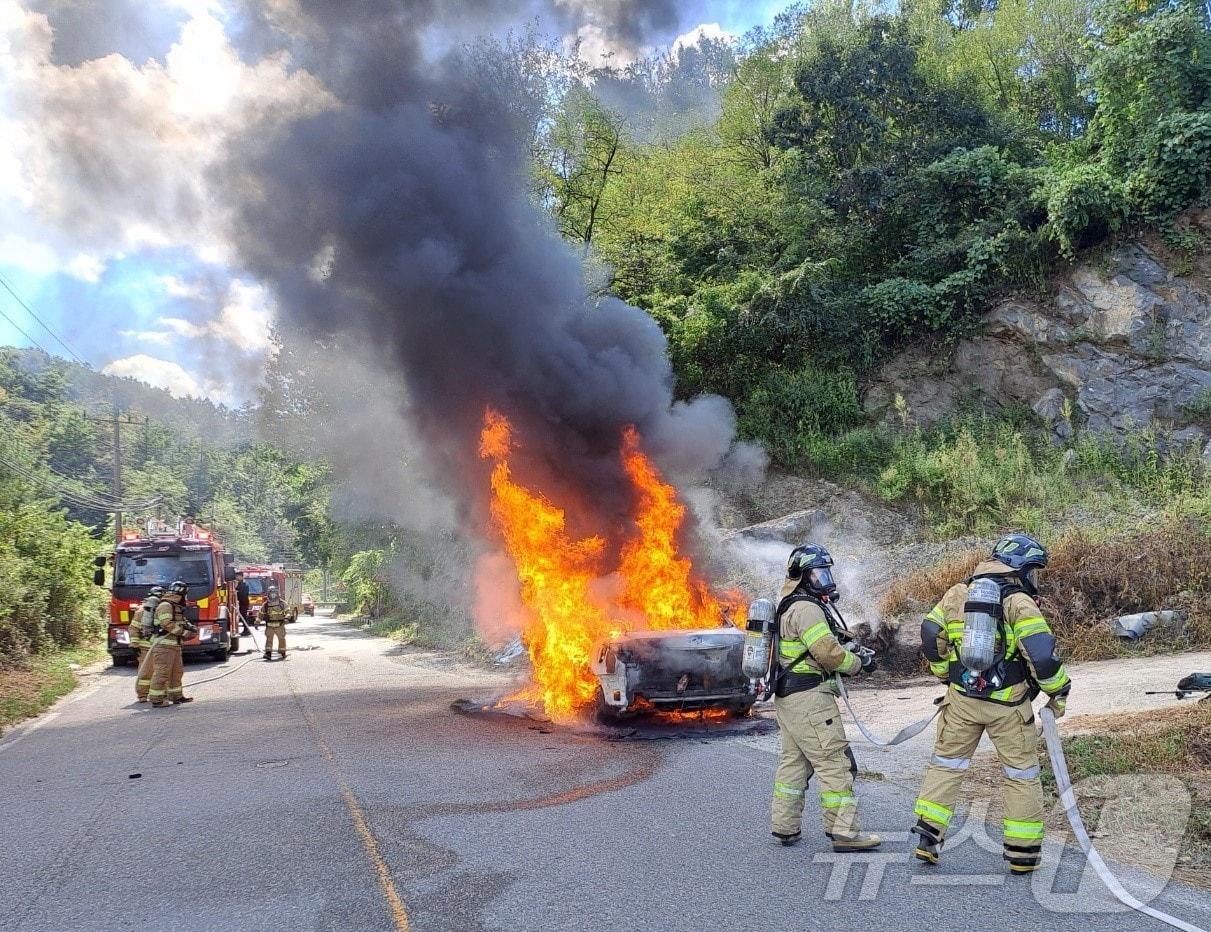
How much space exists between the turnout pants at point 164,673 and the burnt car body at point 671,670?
19.7 ft

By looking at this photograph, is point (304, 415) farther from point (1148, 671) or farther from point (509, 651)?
point (1148, 671)

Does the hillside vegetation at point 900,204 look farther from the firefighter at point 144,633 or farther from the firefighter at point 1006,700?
the firefighter at point 144,633

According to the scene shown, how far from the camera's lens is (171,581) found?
16359 millimetres

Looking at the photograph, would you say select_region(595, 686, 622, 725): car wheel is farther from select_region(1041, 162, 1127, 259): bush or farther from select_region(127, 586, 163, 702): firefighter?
select_region(1041, 162, 1127, 259): bush

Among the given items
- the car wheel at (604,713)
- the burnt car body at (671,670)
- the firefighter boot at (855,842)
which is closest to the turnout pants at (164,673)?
the car wheel at (604,713)

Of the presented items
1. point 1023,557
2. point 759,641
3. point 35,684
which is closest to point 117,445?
point 35,684

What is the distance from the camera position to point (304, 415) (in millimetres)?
18875

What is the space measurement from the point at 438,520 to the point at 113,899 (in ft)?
45.6

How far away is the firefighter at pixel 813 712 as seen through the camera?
455 cm

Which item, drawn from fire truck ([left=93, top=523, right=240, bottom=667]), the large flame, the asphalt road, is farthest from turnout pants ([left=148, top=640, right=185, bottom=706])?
fire truck ([left=93, top=523, right=240, bottom=667])

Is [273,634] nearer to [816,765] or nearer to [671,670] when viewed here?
[671,670]

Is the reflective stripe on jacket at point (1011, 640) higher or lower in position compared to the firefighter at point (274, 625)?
higher

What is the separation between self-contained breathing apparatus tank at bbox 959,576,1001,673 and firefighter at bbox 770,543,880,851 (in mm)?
723

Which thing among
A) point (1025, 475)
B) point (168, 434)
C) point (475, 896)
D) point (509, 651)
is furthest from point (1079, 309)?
point (168, 434)
